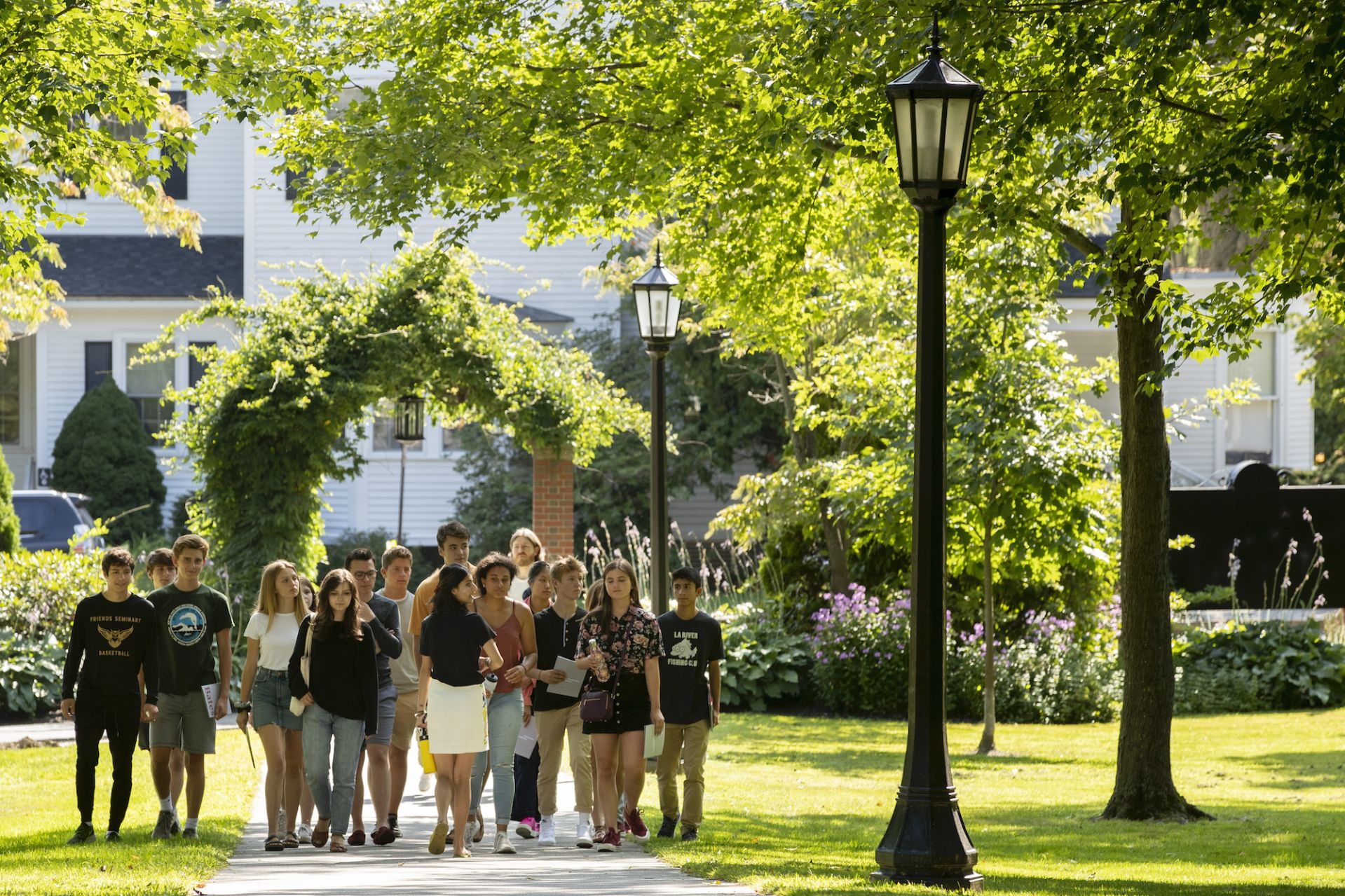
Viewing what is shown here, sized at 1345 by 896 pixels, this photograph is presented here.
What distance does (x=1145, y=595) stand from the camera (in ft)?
39.4

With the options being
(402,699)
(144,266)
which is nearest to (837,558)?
(402,699)

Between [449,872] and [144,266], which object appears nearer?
[449,872]

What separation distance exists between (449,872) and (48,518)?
19480mm

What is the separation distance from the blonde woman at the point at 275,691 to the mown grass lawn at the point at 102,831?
1.33ft

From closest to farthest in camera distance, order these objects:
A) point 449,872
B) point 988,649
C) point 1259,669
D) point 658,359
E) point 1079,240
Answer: point 449,872 → point 1079,240 → point 658,359 → point 988,649 → point 1259,669

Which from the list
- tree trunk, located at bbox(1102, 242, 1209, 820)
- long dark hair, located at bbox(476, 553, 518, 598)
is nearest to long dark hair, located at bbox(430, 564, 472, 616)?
long dark hair, located at bbox(476, 553, 518, 598)

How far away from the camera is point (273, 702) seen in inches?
386

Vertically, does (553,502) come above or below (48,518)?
above

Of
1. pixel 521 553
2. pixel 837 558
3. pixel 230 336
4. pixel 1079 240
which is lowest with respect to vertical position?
pixel 837 558

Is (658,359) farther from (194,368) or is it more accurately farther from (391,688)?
(194,368)

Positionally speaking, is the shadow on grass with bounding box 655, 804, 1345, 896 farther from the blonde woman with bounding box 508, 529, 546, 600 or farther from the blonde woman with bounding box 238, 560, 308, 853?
the blonde woman with bounding box 238, 560, 308, 853

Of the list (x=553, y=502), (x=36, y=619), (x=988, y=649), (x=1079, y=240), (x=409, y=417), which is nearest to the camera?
(x=1079, y=240)

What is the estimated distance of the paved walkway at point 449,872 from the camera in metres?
8.04

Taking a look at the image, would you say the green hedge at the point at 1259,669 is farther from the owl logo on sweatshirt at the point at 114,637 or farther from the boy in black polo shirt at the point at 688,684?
the owl logo on sweatshirt at the point at 114,637
